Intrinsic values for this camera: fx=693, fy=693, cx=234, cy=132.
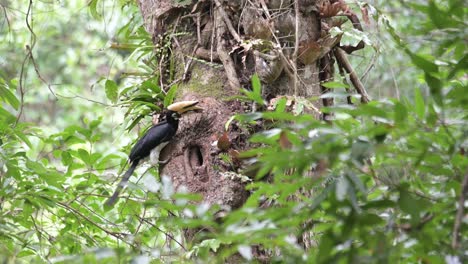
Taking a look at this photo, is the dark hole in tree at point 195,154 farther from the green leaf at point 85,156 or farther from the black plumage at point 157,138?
the green leaf at point 85,156

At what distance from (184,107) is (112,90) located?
0.57 m

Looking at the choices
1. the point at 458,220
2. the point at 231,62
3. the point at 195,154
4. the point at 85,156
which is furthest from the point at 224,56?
the point at 458,220

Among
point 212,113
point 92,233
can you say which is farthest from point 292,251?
point 92,233

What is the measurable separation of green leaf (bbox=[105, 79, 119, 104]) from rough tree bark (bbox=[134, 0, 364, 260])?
28 cm

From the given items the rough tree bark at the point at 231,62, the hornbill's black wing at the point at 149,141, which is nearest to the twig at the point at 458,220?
the rough tree bark at the point at 231,62

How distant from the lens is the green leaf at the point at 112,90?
3133 mm

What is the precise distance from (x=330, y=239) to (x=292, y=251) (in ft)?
0.39

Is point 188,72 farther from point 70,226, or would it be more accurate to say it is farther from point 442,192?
point 442,192

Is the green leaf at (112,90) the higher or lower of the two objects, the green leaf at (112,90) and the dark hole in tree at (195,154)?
the higher

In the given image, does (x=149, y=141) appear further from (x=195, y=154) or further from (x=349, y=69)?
(x=349, y=69)

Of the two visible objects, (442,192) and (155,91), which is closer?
(442,192)

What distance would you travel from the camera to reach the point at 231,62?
2807 millimetres

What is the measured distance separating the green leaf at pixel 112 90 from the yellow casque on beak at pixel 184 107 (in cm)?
51

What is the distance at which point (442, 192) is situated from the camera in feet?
5.42
